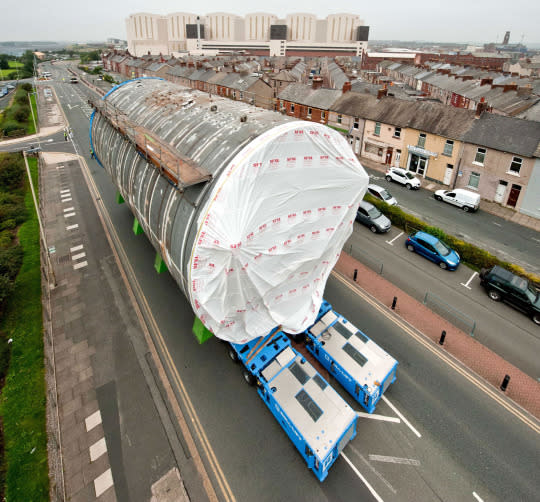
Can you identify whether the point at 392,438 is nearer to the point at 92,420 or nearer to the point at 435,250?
the point at 92,420

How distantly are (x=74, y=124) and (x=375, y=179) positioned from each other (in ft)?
156

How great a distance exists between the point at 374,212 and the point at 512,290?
1001cm

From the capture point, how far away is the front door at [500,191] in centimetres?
2642

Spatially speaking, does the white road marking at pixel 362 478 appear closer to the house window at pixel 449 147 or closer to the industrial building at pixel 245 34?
the house window at pixel 449 147

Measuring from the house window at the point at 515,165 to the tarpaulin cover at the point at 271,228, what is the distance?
22.0 meters

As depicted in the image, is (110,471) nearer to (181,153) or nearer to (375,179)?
(181,153)

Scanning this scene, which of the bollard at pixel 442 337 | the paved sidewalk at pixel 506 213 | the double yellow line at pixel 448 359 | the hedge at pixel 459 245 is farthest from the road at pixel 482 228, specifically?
the double yellow line at pixel 448 359

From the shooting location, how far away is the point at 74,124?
1981 inches

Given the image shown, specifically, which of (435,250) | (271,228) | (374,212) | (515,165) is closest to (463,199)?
(515,165)

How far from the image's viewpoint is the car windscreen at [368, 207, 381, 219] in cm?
2319

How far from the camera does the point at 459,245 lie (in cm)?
1981

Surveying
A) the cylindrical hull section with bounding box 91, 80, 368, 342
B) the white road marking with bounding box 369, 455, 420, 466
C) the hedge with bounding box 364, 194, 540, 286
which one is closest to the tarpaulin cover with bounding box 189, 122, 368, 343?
the cylindrical hull section with bounding box 91, 80, 368, 342

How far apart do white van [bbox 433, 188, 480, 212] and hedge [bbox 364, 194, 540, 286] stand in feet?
20.6

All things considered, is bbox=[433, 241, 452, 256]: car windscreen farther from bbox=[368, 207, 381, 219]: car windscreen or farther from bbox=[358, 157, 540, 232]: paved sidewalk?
bbox=[358, 157, 540, 232]: paved sidewalk
